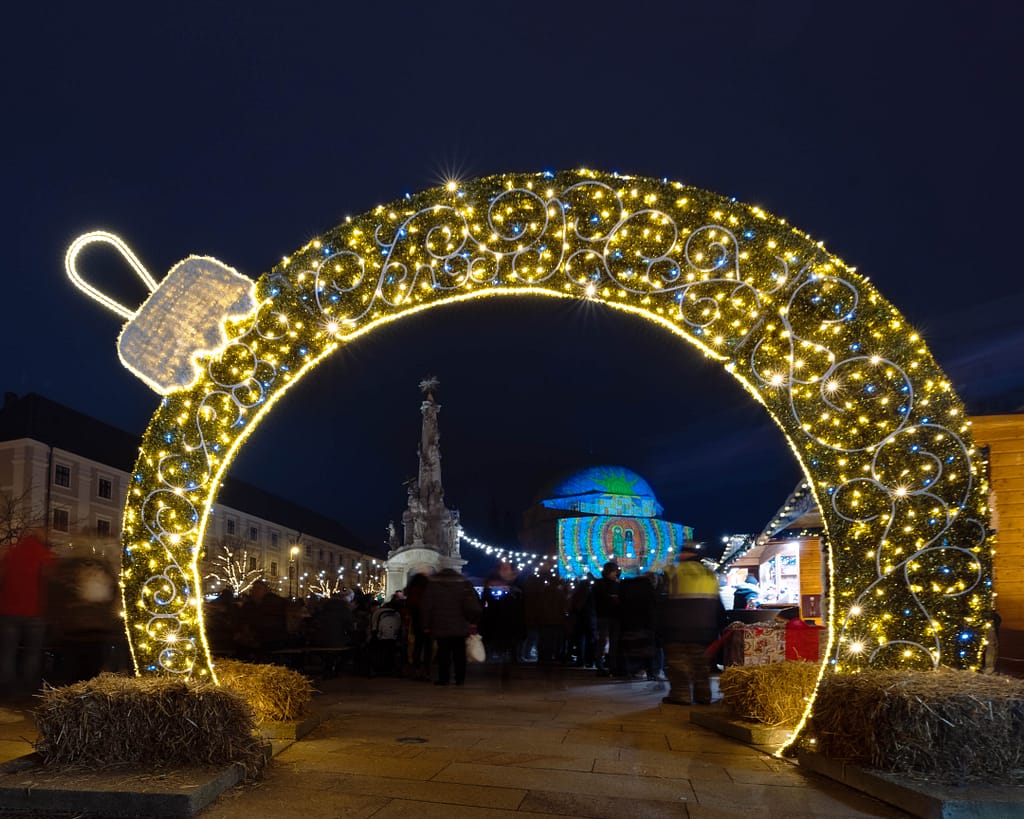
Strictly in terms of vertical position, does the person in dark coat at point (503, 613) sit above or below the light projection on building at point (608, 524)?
below

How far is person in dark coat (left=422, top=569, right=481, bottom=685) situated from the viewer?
39.5ft

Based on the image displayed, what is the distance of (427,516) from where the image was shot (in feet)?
177

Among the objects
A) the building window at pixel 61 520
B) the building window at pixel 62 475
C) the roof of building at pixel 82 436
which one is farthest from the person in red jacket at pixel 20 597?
the building window at pixel 62 475

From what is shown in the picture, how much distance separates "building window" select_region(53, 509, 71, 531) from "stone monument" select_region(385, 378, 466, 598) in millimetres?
18422

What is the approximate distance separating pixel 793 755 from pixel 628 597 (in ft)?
18.7

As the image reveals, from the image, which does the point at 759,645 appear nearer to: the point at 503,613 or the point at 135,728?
the point at 503,613

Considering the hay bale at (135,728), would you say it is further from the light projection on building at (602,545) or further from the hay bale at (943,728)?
the light projection on building at (602,545)

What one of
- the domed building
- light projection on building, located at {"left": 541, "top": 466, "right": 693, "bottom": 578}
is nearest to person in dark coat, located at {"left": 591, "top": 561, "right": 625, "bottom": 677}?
light projection on building, located at {"left": 541, "top": 466, "right": 693, "bottom": 578}

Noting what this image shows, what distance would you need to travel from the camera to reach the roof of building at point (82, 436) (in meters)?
43.8

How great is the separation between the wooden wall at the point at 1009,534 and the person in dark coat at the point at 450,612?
7.53 meters

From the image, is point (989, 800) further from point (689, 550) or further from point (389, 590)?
point (389, 590)

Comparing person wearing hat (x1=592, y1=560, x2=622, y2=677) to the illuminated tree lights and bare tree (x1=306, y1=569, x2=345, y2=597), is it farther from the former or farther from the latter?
bare tree (x1=306, y1=569, x2=345, y2=597)

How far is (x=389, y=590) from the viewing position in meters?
55.5

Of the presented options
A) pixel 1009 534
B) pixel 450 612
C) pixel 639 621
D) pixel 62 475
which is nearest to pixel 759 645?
pixel 639 621
